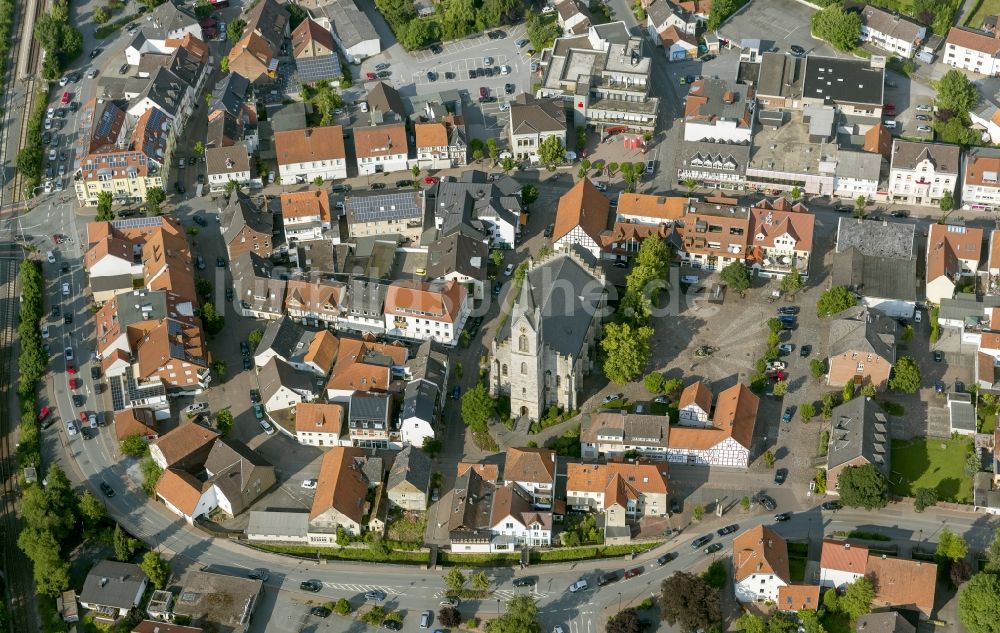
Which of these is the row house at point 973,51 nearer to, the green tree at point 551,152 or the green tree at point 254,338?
the green tree at point 551,152

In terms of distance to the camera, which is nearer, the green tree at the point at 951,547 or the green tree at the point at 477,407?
the green tree at the point at 951,547

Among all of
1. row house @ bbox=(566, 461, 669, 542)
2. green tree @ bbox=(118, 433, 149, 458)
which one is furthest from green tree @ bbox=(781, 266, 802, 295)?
green tree @ bbox=(118, 433, 149, 458)

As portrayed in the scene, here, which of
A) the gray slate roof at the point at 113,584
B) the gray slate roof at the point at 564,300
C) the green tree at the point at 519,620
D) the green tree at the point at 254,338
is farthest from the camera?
the green tree at the point at 254,338

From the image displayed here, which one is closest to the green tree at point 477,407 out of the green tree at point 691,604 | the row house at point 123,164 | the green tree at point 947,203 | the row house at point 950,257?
the green tree at point 691,604

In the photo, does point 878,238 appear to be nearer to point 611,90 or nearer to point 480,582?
point 611,90

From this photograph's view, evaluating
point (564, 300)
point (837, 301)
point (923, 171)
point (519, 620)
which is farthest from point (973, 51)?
point (519, 620)

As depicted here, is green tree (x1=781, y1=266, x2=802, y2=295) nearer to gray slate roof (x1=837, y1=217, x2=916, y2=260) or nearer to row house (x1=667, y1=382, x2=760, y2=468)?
gray slate roof (x1=837, y1=217, x2=916, y2=260)
